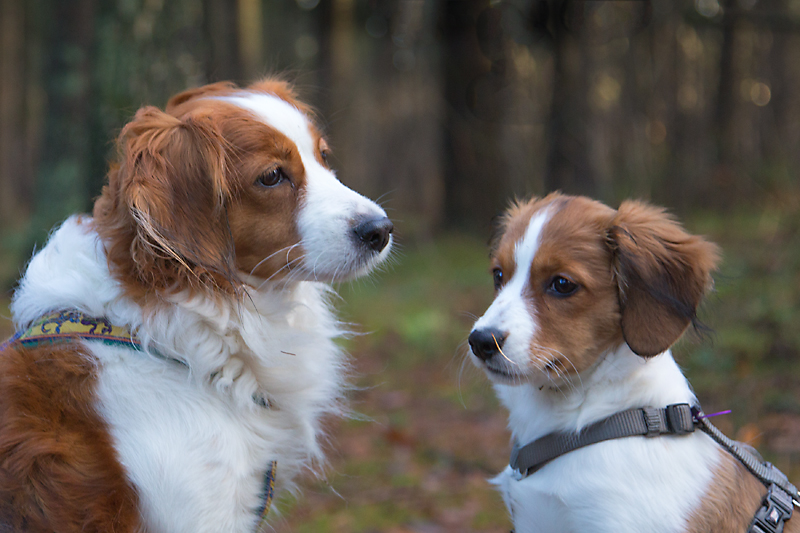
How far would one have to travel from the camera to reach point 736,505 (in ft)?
7.30

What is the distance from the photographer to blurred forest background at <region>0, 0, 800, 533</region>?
15.5 feet

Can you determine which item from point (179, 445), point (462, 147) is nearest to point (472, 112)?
point (462, 147)

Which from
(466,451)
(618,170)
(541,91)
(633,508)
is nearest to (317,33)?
(541,91)

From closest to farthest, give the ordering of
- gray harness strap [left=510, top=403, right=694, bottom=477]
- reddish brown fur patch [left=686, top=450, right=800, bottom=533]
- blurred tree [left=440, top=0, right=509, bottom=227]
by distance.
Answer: reddish brown fur patch [left=686, top=450, right=800, bottom=533], gray harness strap [left=510, top=403, right=694, bottom=477], blurred tree [left=440, top=0, right=509, bottom=227]

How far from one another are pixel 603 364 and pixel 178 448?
1.53 m

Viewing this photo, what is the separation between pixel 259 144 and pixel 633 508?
182cm

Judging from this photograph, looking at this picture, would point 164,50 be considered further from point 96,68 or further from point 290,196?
point 290,196

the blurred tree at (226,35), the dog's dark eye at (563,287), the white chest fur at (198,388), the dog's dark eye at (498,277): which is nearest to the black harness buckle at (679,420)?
the dog's dark eye at (563,287)

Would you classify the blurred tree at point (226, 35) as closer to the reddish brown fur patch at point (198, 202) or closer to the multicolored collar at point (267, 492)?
the reddish brown fur patch at point (198, 202)

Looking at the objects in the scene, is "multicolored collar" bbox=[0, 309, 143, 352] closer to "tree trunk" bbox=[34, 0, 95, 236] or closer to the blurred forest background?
the blurred forest background

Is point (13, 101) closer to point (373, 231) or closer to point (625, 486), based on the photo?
point (373, 231)

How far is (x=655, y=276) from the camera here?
2.41 metres

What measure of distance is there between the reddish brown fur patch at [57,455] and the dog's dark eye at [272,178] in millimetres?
860

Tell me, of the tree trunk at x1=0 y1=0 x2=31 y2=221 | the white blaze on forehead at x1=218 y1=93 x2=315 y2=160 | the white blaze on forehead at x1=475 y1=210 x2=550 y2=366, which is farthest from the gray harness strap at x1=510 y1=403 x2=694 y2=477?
the tree trunk at x1=0 y1=0 x2=31 y2=221
